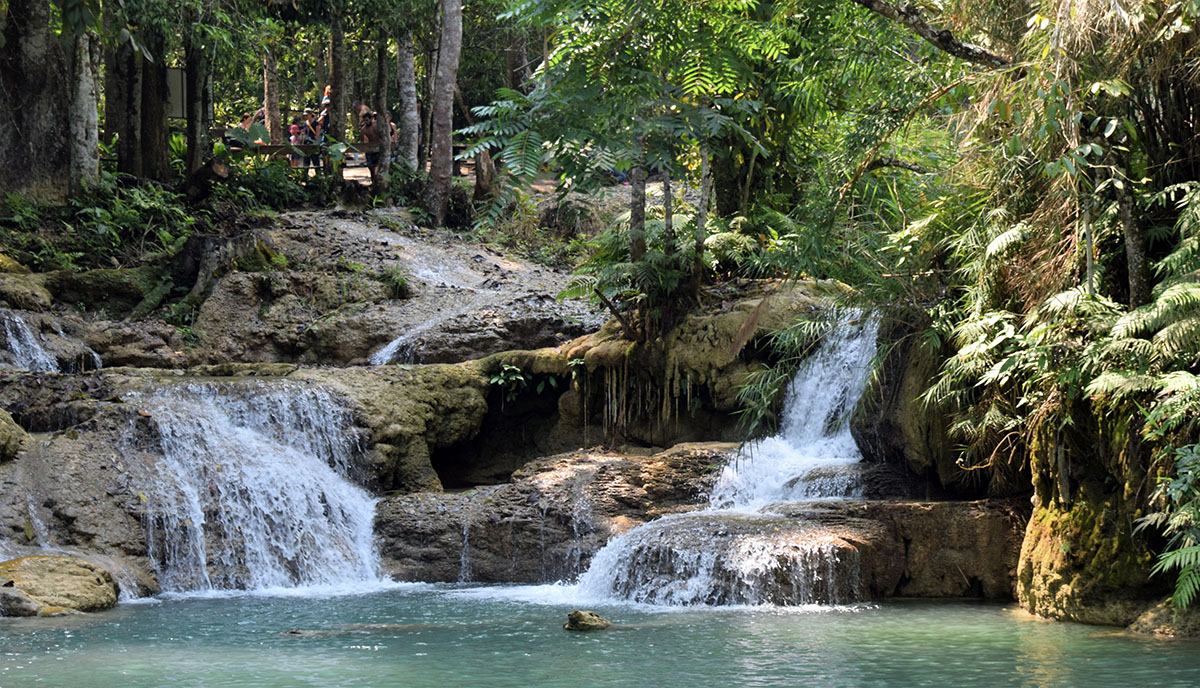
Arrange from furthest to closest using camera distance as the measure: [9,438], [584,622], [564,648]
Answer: [9,438] < [584,622] < [564,648]

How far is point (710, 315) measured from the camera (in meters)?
13.3

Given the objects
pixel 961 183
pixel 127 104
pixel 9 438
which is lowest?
pixel 9 438

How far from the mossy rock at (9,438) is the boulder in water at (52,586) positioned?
4.67ft

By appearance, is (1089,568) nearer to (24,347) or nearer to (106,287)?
(24,347)

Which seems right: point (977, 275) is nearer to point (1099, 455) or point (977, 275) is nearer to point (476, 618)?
point (1099, 455)

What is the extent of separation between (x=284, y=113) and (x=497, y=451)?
24993 mm

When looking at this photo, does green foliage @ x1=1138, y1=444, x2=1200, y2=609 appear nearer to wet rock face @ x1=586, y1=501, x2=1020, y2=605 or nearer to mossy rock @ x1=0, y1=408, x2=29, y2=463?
wet rock face @ x1=586, y1=501, x2=1020, y2=605

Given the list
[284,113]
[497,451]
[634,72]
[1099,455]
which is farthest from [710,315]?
[284,113]

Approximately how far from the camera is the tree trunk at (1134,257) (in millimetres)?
8305

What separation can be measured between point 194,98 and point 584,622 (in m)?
14.8

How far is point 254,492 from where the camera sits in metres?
11.5

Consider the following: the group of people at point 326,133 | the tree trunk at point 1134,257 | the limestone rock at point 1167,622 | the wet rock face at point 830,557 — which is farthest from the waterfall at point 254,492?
the group of people at point 326,133

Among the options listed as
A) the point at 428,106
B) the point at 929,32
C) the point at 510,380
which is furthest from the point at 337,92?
the point at 929,32

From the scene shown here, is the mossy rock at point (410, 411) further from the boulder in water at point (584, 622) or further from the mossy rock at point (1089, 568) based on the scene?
the mossy rock at point (1089, 568)
